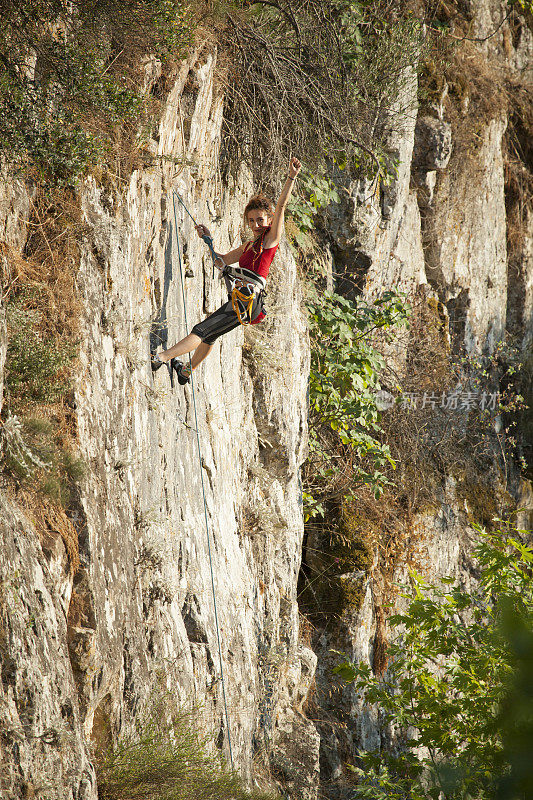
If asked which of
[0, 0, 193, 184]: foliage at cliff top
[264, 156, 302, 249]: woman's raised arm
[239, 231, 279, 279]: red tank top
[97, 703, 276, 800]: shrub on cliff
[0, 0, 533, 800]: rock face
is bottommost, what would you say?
[97, 703, 276, 800]: shrub on cliff

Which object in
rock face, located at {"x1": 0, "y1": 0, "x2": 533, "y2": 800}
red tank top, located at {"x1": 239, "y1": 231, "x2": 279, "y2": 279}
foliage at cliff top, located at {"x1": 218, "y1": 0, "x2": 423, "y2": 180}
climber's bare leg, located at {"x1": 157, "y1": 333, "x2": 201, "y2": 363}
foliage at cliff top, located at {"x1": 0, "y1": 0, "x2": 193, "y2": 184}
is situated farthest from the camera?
foliage at cliff top, located at {"x1": 218, "y1": 0, "x2": 423, "y2": 180}

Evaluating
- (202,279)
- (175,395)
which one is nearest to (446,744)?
(175,395)

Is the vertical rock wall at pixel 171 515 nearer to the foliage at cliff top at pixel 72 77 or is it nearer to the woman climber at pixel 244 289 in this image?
the woman climber at pixel 244 289

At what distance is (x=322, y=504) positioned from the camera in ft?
29.5

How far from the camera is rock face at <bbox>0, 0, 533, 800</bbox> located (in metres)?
3.01

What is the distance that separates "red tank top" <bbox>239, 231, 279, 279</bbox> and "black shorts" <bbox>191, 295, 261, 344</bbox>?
216 millimetres

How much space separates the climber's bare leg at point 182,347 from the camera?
15.8ft

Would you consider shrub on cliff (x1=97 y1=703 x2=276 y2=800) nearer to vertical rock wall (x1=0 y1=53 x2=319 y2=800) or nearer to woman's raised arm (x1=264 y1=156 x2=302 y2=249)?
vertical rock wall (x1=0 y1=53 x2=319 y2=800)

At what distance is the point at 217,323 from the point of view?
5156 mm

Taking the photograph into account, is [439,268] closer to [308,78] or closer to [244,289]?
[308,78]

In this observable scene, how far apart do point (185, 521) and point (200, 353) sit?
1306 mm

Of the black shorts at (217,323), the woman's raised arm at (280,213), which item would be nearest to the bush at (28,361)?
the black shorts at (217,323)

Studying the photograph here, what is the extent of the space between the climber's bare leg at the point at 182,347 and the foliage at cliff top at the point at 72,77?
4.34 ft

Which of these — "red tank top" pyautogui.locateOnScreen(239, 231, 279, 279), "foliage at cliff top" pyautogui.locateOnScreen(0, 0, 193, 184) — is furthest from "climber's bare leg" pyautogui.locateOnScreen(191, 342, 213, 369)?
"foliage at cliff top" pyautogui.locateOnScreen(0, 0, 193, 184)
